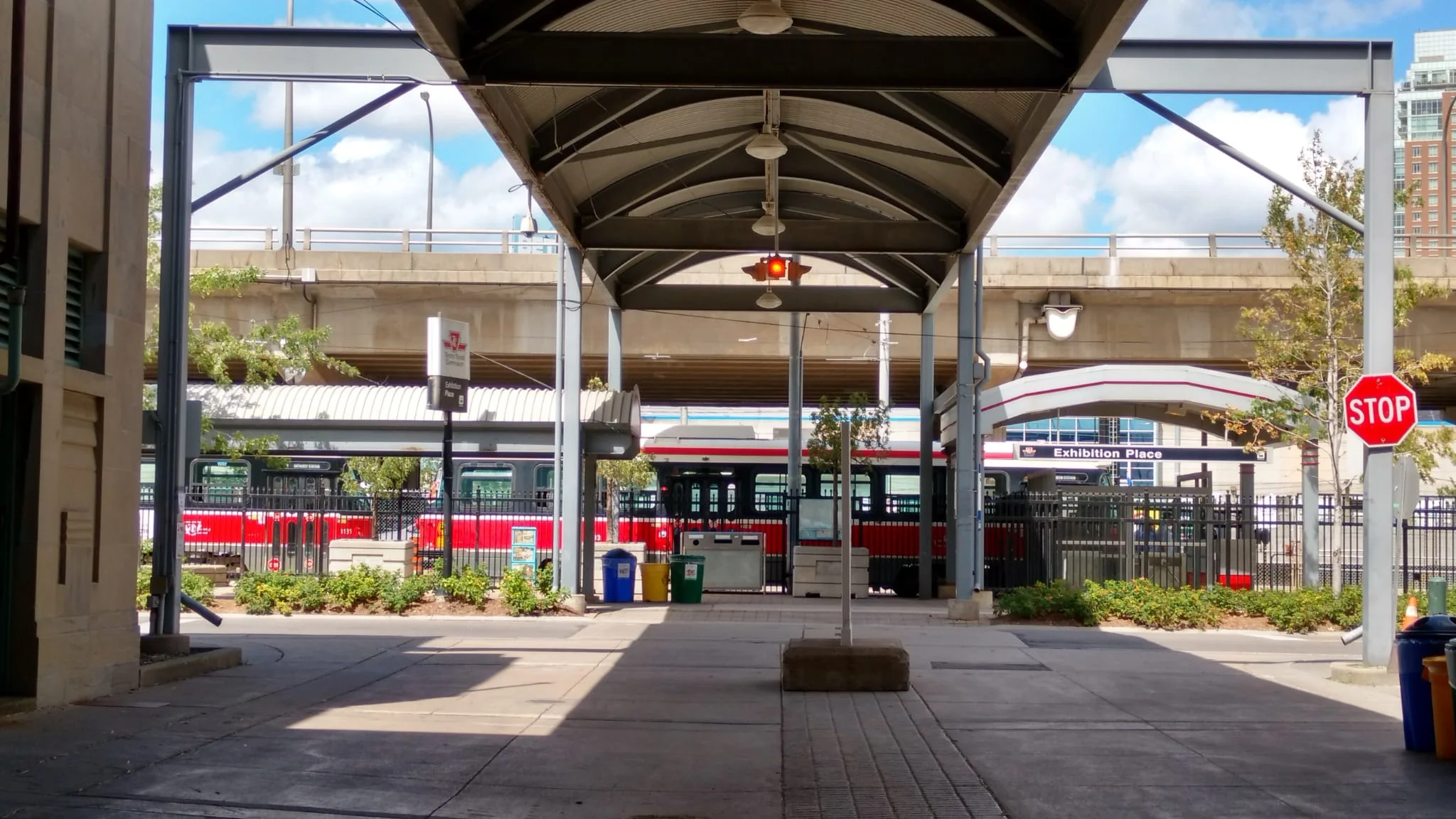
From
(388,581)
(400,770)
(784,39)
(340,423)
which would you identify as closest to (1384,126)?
(784,39)

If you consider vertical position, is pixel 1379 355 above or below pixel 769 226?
below

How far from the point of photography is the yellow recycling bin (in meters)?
25.0

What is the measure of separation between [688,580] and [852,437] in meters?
7.16

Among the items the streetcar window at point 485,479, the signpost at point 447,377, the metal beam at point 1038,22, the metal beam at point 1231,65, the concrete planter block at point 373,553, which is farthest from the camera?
the streetcar window at point 485,479

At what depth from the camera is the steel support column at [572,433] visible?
2109cm

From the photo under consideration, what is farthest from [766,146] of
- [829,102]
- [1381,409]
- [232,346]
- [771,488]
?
[771,488]

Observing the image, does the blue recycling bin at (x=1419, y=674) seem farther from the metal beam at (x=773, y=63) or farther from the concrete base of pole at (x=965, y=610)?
the concrete base of pole at (x=965, y=610)

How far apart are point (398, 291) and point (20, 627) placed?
24.6 metres

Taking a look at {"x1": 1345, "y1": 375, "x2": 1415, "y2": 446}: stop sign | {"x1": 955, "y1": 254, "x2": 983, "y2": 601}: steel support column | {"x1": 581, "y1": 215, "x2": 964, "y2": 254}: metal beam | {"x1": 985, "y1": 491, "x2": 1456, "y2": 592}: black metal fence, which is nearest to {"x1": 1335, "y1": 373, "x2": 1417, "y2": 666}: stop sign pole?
{"x1": 1345, "y1": 375, "x2": 1415, "y2": 446}: stop sign

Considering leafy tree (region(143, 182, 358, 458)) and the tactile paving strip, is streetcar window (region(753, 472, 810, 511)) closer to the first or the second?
leafy tree (region(143, 182, 358, 458))

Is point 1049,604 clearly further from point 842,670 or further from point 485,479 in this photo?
point 485,479

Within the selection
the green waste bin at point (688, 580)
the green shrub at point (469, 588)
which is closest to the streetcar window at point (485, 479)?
the green waste bin at point (688, 580)

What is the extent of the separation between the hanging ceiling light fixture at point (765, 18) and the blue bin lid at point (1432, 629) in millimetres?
6906

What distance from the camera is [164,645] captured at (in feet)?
44.3
